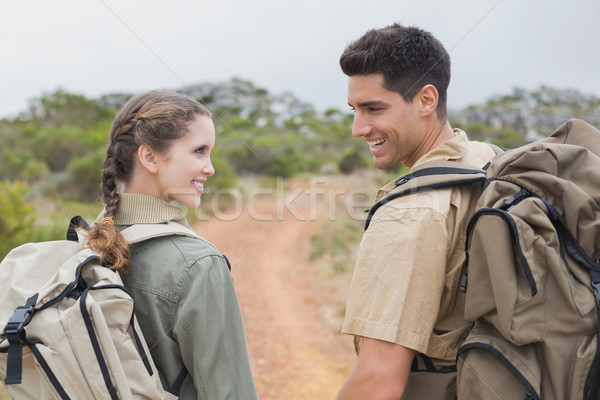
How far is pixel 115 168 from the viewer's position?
72.3 inches

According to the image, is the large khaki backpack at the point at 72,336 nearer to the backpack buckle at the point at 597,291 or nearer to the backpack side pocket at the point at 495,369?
the backpack side pocket at the point at 495,369

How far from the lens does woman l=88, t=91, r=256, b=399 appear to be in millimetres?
1546

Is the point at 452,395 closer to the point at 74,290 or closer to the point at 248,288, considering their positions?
Result: the point at 74,290

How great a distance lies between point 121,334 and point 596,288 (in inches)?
52.4

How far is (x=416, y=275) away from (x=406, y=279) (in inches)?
1.3

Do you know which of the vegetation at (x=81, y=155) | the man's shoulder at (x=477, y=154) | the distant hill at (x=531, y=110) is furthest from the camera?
the distant hill at (x=531, y=110)

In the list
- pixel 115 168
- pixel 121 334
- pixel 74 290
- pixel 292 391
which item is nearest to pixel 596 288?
pixel 121 334

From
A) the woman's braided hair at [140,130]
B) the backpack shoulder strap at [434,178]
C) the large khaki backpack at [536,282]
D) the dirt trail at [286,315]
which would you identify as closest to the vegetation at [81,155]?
the woman's braided hair at [140,130]

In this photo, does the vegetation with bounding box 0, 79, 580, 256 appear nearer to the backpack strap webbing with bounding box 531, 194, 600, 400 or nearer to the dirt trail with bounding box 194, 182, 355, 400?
the backpack strap webbing with bounding box 531, 194, 600, 400

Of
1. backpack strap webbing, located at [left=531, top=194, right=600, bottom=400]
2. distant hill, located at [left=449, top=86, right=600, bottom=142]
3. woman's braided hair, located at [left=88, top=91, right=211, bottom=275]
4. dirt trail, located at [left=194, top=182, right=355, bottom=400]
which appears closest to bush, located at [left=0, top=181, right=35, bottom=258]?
dirt trail, located at [left=194, top=182, right=355, bottom=400]

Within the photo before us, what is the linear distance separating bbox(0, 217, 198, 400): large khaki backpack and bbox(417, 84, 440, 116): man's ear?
1.30 m

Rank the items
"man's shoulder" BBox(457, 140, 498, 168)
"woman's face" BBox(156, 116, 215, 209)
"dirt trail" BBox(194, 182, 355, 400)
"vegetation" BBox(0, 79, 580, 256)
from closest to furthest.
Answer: "woman's face" BBox(156, 116, 215, 209) → "man's shoulder" BBox(457, 140, 498, 168) → "dirt trail" BBox(194, 182, 355, 400) → "vegetation" BBox(0, 79, 580, 256)

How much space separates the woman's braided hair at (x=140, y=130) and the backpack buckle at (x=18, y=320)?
37cm

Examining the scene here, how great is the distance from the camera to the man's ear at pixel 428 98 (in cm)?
201
